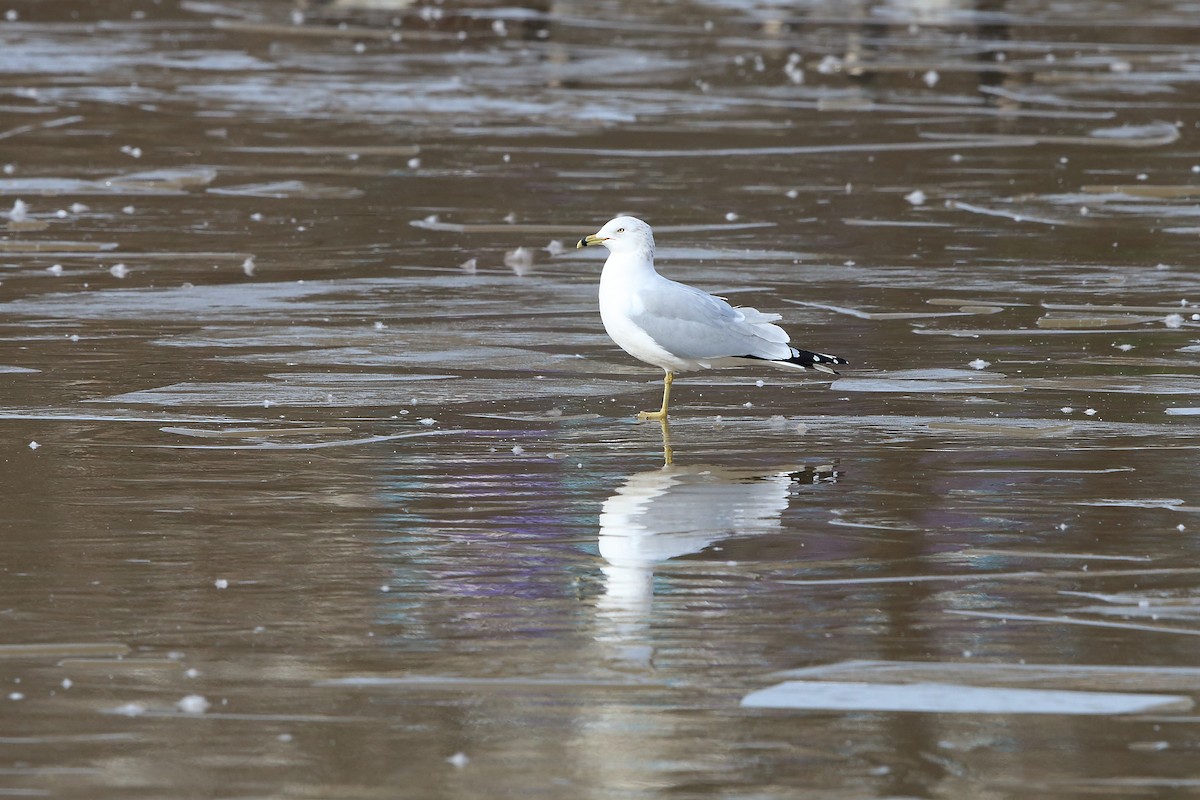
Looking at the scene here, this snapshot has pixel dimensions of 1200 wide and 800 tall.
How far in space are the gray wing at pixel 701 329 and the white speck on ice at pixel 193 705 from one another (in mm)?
4174

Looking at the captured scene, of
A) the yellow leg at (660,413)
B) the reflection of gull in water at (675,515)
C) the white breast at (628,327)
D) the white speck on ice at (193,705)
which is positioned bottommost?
the white speck on ice at (193,705)

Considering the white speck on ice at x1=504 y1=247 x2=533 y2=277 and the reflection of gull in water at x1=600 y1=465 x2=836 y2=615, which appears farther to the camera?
the white speck on ice at x1=504 y1=247 x2=533 y2=277

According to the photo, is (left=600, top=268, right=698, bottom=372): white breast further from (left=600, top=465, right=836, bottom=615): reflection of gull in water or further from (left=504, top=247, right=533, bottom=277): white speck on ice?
(left=504, top=247, right=533, bottom=277): white speck on ice

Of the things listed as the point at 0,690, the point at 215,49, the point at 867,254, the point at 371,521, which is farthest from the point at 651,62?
the point at 0,690

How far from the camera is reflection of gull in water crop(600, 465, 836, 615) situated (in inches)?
281

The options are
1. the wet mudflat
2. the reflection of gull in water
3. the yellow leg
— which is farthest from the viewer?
the yellow leg

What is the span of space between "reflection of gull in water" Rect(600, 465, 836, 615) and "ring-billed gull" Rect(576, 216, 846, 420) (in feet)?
3.46

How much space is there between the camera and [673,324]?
9.69 metres

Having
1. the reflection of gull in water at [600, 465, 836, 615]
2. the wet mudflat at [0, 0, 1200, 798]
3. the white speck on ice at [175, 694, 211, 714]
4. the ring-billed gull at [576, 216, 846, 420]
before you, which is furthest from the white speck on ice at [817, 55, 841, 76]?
the white speck on ice at [175, 694, 211, 714]

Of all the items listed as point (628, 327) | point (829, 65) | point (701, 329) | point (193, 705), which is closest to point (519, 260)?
point (628, 327)

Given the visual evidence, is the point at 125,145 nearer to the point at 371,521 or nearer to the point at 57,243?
the point at 57,243

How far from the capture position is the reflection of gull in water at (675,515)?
7129mm

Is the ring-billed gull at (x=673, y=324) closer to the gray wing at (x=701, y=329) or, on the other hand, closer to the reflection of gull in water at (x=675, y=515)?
the gray wing at (x=701, y=329)

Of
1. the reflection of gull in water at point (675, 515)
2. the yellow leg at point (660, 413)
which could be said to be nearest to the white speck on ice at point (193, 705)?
the reflection of gull in water at point (675, 515)
